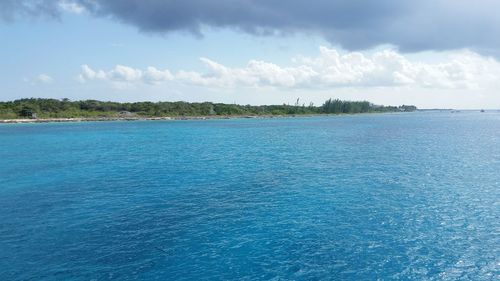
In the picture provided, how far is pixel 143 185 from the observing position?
4181cm

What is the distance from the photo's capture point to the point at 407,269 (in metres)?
20.5

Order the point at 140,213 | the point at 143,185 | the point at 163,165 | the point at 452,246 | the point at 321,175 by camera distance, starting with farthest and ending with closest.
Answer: the point at 163,165, the point at 321,175, the point at 143,185, the point at 140,213, the point at 452,246

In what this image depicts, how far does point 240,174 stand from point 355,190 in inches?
609

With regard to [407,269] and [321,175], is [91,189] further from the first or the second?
[407,269]

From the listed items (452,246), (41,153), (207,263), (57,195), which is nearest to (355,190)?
(452,246)

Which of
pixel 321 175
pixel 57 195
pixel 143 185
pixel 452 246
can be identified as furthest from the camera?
pixel 321 175

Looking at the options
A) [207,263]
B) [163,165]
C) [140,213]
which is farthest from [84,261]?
[163,165]

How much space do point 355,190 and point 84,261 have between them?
87.0 feet

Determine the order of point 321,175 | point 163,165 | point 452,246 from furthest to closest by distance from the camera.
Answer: point 163,165, point 321,175, point 452,246

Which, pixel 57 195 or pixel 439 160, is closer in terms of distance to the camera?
pixel 57 195

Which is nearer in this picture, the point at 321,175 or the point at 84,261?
the point at 84,261

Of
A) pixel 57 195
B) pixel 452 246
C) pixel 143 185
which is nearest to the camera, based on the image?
pixel 452 246

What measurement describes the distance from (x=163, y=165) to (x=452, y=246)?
42696 mm

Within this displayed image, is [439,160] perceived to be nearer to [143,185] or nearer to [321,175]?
Result: [321,175]
